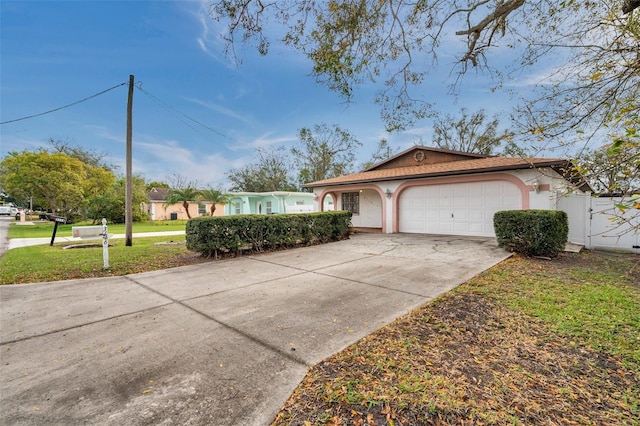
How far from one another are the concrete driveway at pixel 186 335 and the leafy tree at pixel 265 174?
30.1 meters

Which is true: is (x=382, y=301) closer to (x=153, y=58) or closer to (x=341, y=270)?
(x=341, y=270)

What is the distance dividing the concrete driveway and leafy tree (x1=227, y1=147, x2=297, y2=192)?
98.8 feet

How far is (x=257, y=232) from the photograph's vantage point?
885 cm

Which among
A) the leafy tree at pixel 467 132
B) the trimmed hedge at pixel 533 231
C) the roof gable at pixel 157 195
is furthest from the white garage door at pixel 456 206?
the roof gable at pixel 157 195

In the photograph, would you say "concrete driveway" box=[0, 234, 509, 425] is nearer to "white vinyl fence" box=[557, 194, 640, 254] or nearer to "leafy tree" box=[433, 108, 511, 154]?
"white vinyl fence" box=[557, 194, 640, 254]

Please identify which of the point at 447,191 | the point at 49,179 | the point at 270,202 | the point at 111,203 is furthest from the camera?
the point at 270,202

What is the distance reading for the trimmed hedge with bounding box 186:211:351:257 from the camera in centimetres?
791

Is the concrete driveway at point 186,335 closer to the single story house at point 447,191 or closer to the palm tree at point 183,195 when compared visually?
the single story house at point 447,191

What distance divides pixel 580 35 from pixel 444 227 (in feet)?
27.4

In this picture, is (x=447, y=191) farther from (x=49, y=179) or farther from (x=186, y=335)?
(x=49, y=179)

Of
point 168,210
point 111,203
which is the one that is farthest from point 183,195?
point 168,210

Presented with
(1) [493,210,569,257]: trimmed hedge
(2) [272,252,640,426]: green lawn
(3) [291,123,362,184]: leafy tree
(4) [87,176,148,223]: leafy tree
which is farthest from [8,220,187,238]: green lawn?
(1) [493,210,569,257]: trimmed hedge

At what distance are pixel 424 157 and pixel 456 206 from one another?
4.34m

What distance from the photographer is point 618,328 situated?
11.0ft
